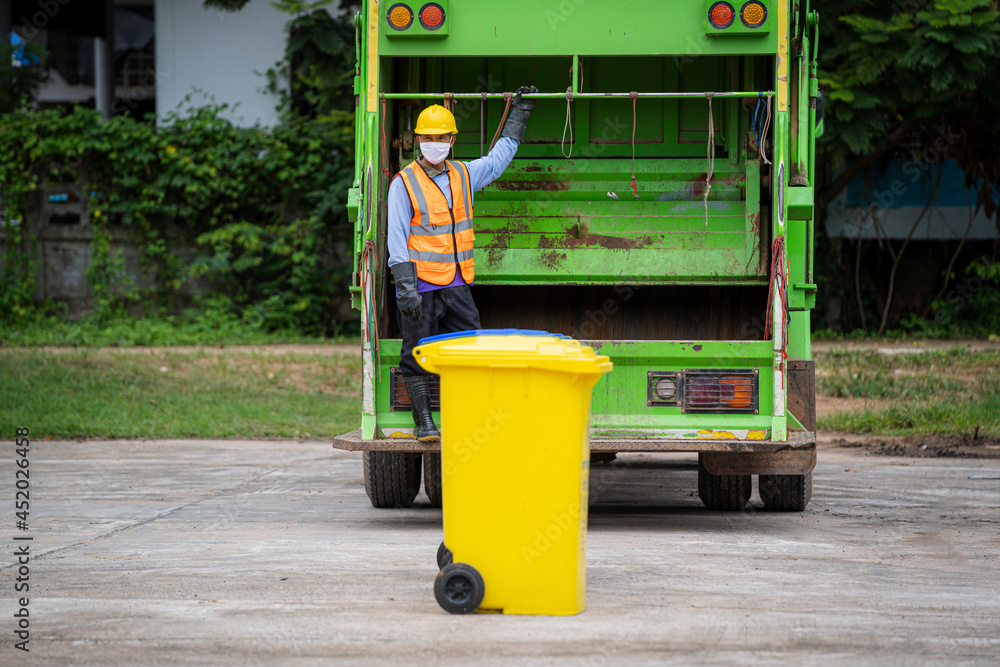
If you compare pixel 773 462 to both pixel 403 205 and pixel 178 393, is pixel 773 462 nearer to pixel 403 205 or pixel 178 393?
pixel 403 205

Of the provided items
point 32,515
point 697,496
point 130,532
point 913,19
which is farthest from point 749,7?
point 913,19

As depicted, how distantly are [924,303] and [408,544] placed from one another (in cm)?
1073

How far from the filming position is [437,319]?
205 inches

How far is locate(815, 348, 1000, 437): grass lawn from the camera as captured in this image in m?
8.70

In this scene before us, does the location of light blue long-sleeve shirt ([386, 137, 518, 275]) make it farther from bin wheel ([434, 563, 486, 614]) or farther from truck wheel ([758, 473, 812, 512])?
truck wheel ([758, 473, 812, 512])

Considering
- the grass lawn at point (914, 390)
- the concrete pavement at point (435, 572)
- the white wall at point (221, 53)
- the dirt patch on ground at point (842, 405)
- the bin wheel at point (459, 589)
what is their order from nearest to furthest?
the concrete pavement at point (435, 572)
the bin wheel at point (459, 589)
the grass lawn at point (914, 390)
the dirt patch on ground at point (842, 405)
the white wall at point (221, 53)

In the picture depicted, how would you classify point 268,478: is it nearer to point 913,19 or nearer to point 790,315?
point 790,315

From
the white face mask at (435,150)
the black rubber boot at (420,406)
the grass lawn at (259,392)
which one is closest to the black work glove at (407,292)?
the black rubber boot at (420,406)

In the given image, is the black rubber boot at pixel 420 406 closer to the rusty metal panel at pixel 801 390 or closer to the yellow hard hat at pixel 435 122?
the yellow hard hat at pixel 435 122

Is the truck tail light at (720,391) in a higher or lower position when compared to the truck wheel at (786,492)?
higher

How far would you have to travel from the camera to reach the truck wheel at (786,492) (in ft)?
18.6

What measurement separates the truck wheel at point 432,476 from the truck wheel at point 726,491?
1.38 metres

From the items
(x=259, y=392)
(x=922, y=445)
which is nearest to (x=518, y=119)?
(x=922, y=445)

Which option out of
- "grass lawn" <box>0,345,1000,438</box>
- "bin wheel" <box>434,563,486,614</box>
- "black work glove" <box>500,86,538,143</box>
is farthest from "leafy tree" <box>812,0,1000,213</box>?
"bin wheel" <box>434,563,486,614</box>
